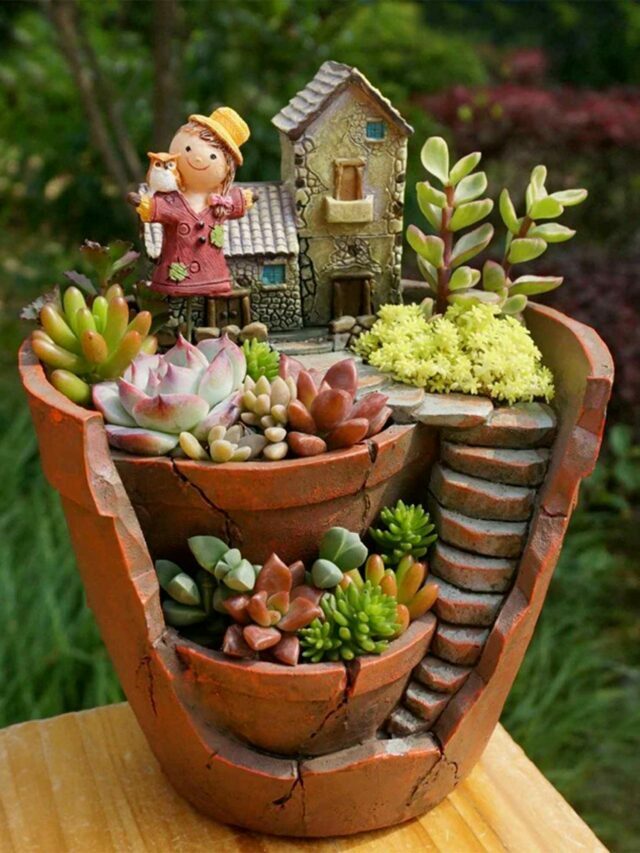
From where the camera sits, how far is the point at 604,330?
10.7 feet

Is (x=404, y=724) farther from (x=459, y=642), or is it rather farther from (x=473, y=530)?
(x=473, y=530)

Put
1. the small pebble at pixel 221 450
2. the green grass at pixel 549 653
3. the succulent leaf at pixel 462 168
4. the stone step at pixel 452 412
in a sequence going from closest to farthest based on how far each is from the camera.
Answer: the small pebble at pixel 221 450 → the stone step at pixel 452 412 → the succulent leaf at pixel 462 168 → the green grass at pixel 549 653

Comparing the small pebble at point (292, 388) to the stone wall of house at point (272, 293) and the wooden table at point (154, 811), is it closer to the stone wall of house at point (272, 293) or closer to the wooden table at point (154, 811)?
the stone wall of house at point (272, 293)

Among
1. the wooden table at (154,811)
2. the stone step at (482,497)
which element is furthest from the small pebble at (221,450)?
the wooden table at (154,811)

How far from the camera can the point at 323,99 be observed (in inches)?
65.1

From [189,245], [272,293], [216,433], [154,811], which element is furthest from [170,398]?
[154,811]

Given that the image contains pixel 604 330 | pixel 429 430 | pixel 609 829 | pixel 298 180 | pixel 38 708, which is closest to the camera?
pixel 429 430

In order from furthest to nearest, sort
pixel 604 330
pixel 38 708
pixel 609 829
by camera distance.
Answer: pixel 604 330 → pixel 609 829 → pixel 38 708

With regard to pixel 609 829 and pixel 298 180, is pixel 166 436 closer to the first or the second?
pixel 298 180

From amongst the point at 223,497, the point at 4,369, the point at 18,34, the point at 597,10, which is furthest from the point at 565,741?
the point at 597,10

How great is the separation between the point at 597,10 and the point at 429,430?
5919 millimetres

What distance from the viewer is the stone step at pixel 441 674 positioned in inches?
61.1

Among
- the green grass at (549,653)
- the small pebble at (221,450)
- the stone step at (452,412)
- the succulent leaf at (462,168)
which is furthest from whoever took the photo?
the green grass at (549,653)

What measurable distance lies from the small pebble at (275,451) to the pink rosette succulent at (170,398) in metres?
0.07
